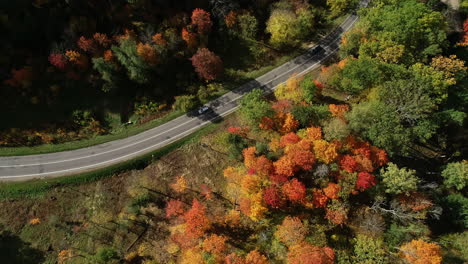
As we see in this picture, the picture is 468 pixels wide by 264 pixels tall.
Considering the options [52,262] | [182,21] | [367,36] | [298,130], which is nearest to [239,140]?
[298,130]

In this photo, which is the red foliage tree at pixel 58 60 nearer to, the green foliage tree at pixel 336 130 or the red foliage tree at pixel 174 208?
the red foliage tree at pixel 174 208

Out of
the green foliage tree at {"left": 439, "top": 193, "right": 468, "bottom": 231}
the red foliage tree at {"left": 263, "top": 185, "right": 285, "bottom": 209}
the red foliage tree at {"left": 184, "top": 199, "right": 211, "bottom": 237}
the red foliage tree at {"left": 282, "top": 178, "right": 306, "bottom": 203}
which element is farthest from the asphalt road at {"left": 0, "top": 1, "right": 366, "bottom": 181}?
the green foliage tree at {"left": 439, "top": 193, "right": 468, "bottom": 231}

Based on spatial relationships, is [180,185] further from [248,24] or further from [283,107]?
[248,24]

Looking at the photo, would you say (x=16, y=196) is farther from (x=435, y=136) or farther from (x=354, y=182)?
(x=435, y=136)


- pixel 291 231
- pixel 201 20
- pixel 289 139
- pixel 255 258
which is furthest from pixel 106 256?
pixel 201 20

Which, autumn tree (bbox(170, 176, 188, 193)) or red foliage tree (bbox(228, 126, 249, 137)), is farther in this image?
red foliage tree (bbox(228, 126, 249, 137))

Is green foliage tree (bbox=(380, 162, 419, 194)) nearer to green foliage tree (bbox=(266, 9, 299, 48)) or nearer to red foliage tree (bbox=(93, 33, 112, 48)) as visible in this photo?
green foliage tree (bbox=(266, 9, 299, 48))
